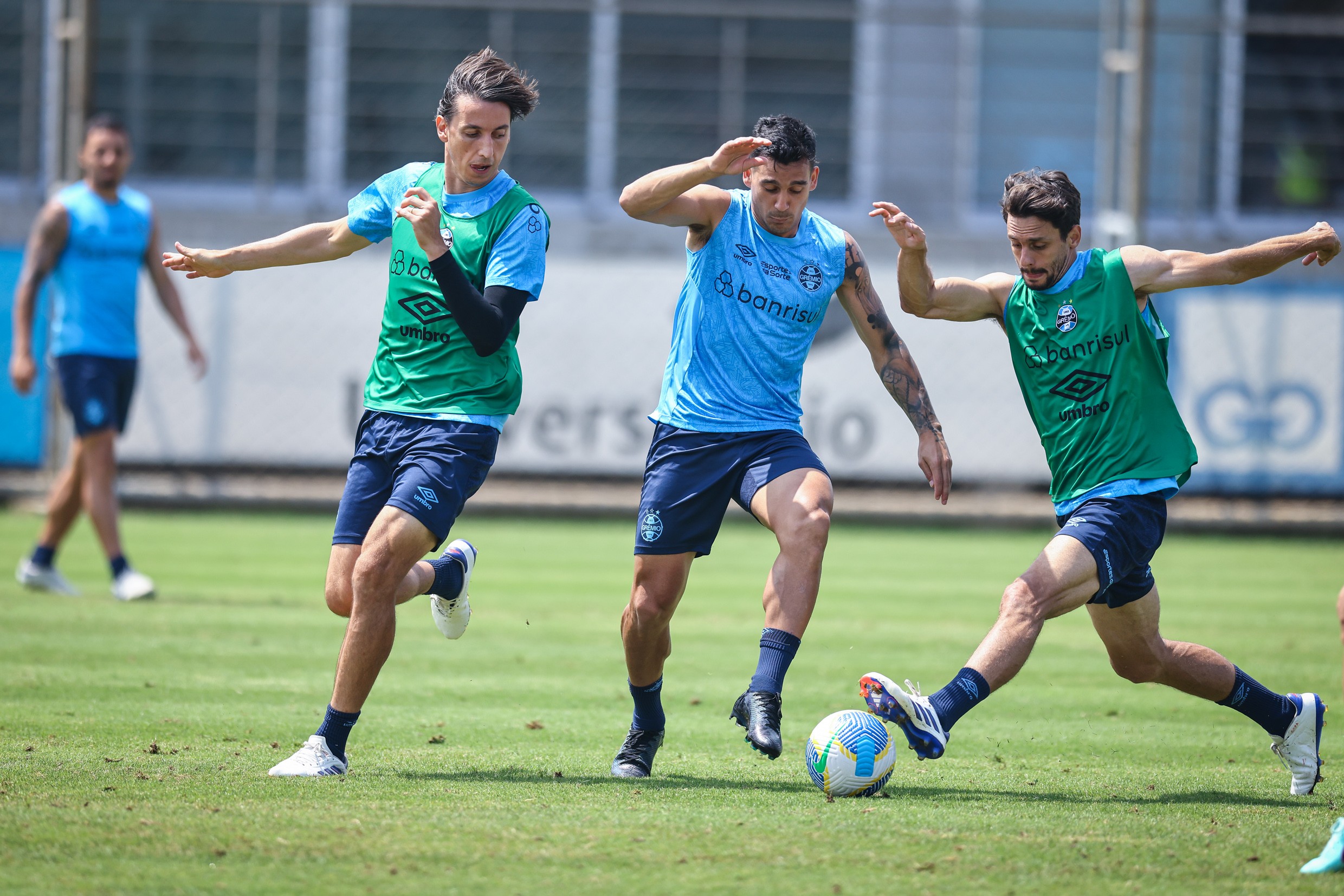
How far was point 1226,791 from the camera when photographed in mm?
4742

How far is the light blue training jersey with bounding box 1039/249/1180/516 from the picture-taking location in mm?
4781

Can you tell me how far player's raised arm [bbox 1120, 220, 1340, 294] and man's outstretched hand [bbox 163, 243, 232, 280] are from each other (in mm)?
3218

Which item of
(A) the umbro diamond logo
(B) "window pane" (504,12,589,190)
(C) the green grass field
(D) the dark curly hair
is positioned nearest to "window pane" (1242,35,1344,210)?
(B) "window pane" (504,12,589,190)

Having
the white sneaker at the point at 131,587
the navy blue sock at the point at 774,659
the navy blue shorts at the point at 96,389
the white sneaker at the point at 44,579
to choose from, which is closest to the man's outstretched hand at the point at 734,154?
the navy blue sock at the point at 774,659

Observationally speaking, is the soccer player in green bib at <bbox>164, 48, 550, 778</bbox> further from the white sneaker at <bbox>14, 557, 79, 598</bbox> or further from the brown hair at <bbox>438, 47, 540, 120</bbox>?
the white sneaker at <bbox>14, 557, 79, 598</bbox>

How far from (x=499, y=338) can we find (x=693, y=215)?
0.95m

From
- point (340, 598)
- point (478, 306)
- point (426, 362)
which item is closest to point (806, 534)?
point (478, 306)

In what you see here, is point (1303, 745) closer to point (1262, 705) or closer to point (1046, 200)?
point (1262, 705)

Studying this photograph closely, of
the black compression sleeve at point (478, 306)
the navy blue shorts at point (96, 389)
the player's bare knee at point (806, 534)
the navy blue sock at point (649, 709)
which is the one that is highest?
the black compression sleeve at point (478, 306)

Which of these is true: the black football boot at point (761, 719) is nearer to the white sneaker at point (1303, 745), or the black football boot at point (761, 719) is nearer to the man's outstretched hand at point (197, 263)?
the white sneaker at point (1303, 745)

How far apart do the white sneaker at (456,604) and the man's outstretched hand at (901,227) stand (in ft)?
6.61

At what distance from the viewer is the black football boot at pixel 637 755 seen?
15.6ft

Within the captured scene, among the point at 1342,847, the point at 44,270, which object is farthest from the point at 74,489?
the point at 1342,847

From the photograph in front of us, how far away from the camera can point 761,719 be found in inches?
173
